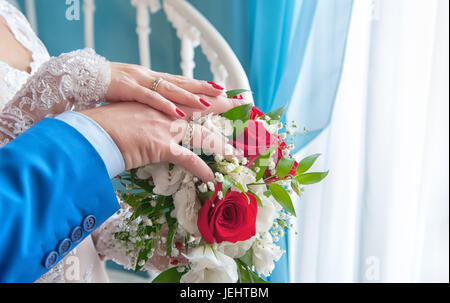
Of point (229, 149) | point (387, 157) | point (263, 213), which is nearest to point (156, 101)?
point (229, 149)

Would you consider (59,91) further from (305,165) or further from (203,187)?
(305,165)

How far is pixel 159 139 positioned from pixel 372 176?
0.83 metres

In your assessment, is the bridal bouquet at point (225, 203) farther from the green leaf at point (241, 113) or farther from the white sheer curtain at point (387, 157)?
the white sheer curtain at point (387, 157)

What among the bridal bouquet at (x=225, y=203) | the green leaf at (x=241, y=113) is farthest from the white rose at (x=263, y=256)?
the green leaf at (x=241, y=113)

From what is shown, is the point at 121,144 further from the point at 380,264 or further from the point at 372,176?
the point at 380,264

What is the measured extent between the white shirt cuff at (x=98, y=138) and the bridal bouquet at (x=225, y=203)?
7 cm

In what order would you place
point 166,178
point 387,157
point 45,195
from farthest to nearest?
point 387,157, point 166,178, point 45,195

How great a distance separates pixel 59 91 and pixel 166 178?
0.86 ft

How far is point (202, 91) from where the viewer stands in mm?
685

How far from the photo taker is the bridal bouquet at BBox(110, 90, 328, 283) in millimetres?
583

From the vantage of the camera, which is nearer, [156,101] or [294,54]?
[156,101]

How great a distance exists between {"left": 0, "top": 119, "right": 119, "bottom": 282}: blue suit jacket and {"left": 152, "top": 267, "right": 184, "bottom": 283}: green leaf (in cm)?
15

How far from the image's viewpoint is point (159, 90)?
66 centimetres
